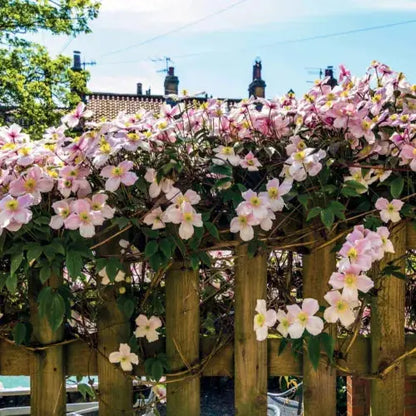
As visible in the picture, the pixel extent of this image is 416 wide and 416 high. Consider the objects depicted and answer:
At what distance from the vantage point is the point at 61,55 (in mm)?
8633

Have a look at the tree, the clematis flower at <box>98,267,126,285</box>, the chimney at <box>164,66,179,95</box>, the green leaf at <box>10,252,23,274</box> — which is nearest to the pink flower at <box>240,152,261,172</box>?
the clematis flower at <box>98,267,126,285</box>

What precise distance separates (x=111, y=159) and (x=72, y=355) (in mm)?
468

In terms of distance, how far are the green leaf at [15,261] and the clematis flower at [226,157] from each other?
1.33 ft

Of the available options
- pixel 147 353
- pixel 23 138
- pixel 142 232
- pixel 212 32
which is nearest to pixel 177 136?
pixel 142 232

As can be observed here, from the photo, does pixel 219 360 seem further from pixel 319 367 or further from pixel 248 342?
pixel 319 367

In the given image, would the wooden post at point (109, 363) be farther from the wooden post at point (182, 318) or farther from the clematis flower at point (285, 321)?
the clematis flower at point (285, 321)

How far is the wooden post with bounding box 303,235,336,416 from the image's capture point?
1132 mm

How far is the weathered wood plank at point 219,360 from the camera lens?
117cm

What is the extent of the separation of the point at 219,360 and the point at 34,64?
8.02 metres

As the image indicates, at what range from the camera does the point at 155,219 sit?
1021mm

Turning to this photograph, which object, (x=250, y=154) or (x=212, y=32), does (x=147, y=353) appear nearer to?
(x=250, y=154)

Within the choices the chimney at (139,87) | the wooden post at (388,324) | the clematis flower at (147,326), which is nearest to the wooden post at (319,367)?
A: the wooden post at (388,324)

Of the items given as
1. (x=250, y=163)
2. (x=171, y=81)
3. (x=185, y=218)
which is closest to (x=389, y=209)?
(x=250, y=163)

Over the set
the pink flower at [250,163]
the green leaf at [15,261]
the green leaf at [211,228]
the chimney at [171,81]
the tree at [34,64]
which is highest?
the chimney at [171,81]
